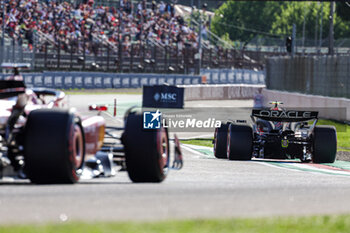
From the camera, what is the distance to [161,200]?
6.89 m

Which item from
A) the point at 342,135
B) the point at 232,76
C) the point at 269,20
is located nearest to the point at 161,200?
the point at 342,135

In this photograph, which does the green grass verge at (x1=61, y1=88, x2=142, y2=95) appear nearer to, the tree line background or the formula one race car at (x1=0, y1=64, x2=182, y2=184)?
the formula one race car at (x1=0, y1=64, x2=182, y2=184)

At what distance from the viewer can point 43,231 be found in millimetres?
5246

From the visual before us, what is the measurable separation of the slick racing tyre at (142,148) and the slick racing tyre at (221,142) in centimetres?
744

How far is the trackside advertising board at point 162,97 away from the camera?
94.9 ft

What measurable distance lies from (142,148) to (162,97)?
24246mm

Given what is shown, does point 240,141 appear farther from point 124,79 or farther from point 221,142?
point 124,79

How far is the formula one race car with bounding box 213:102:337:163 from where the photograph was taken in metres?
14.5

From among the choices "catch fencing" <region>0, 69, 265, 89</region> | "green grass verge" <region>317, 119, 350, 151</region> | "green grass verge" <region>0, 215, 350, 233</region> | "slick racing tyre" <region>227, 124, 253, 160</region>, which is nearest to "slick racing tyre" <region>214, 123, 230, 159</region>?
"slick racing tyre" <region>227, 124, 253, 160</region>

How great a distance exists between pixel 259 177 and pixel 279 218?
4.60m

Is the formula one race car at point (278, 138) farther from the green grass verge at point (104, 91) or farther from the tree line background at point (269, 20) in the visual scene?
the tree line background at point (269, 20)

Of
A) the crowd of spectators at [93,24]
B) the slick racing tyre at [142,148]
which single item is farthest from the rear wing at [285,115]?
the crowd of spectators at [93,24]

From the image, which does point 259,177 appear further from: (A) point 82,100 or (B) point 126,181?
(A) point 82,100

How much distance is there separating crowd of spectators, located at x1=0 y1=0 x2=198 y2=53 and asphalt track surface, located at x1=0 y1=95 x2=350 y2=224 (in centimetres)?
4038
